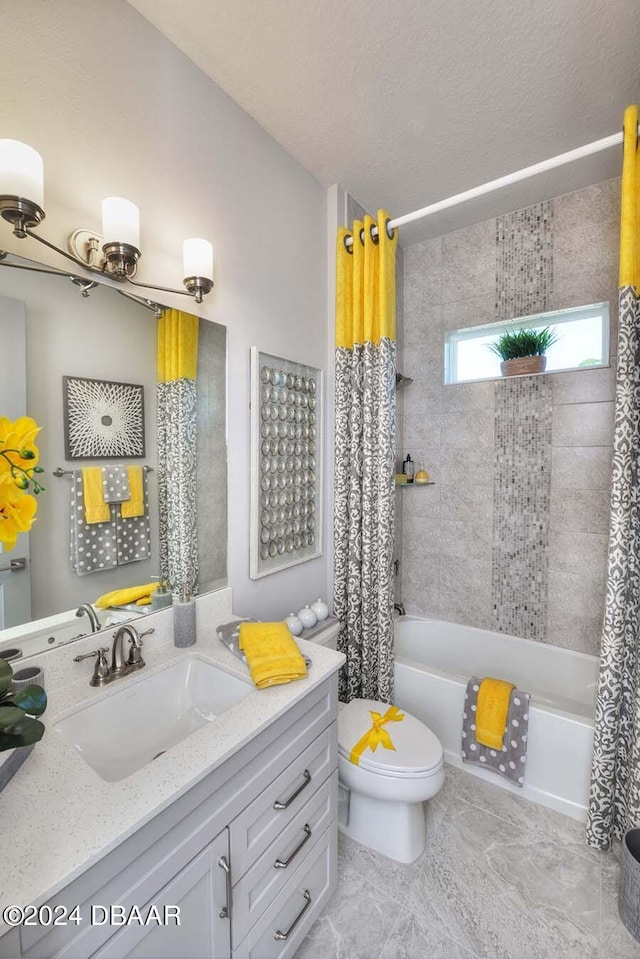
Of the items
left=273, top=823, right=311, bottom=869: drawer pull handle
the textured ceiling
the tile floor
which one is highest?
the textured ceiling

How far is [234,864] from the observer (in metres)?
0.88

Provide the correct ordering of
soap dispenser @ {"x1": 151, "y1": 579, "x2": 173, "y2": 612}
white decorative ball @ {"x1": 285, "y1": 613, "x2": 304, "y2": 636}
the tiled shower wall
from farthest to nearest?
the tiled shower wall < white decorative ball @ {"x1": 285, "y1": 613, "x2": 304, "y2": 636} < soap dispenser @ {"x1": 151, "y1": 579, "x2": 173, "y2": 612}

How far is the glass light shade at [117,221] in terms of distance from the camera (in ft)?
3.61

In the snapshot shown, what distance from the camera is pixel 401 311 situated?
2.65m

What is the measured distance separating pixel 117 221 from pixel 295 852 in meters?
1.80

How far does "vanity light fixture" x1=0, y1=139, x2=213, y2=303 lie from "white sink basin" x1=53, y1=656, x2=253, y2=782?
46.1 inches

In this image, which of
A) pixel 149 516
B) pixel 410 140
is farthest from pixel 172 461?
pixel 410 140

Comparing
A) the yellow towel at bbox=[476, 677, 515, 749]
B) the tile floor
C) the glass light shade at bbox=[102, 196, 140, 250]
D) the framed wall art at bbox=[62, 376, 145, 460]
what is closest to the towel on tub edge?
the yellow towel at bbox=[476, 677, 515, 749]

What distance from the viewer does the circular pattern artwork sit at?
1.72 meters

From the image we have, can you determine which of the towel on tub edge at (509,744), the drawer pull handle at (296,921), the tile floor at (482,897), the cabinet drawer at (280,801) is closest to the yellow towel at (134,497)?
the cabinet drawer at (280,801)

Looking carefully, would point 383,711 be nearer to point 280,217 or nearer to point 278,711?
point 278,711

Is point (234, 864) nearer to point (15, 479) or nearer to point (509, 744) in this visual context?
point (15, 479)

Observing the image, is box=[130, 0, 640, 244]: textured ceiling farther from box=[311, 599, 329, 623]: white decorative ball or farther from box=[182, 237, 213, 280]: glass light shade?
box=[311, 599, 329, 623]: white decorative ball

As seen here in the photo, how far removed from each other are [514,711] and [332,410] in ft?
5.37
